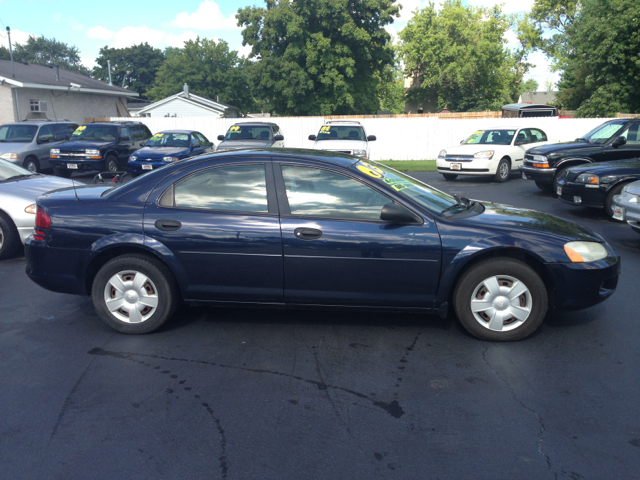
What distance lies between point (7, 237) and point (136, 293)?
3.77m

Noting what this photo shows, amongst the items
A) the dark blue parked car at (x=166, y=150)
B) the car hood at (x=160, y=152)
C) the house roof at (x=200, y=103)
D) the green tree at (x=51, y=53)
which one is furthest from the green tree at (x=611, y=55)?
the green tree at (x=51, y=53)

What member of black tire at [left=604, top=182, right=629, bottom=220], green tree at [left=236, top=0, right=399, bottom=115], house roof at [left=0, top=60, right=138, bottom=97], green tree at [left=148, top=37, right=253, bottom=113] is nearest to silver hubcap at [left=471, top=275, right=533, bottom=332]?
black tire at [left=604, top=182, right=629, bottom=220]

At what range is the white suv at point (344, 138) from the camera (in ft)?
53.8

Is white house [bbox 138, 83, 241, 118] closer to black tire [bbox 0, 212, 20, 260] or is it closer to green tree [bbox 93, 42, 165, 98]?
black tire [bbox 0, 212, 20, 260]

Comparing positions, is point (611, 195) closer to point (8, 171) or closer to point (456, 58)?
point (8, 171)

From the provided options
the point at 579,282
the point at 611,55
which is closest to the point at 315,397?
the point at 579,282

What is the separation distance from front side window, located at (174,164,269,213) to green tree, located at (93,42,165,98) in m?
84.9

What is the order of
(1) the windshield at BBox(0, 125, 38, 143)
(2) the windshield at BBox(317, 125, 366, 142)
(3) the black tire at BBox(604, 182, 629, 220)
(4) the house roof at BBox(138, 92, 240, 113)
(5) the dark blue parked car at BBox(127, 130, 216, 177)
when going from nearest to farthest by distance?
(3) the black tire at BBox(604, 182, 629, 220) → (5) the dark blue parked car at BBox(127, 130, 216, 177) → (1) the windshield at BBox(0, 125, 38, 143) → (2) the windshield at BBox(317, 125, 366, 142) → (4) the house roof at BBox(138, 92, 240, 113)

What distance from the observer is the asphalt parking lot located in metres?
2.88

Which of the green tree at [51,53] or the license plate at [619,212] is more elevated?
the green tree at [51,53]

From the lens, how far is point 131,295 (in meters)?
4.57

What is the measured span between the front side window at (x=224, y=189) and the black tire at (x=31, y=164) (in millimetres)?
14504

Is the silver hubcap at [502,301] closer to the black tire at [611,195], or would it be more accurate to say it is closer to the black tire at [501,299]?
the black tire at [501,299]

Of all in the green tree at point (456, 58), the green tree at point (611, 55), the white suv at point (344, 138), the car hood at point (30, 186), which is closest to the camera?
the car hood at point (30, 186)
